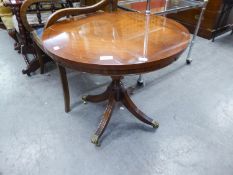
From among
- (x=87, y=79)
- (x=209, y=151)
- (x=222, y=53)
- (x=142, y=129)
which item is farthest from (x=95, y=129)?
(x=222, y=53)

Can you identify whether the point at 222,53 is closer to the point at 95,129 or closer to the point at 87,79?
the point at 87,79

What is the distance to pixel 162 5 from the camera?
1897mm

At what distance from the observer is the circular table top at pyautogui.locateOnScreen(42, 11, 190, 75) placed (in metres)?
0.79

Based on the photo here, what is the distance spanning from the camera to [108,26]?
114 cm

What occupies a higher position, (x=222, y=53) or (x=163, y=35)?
(x=163, y=35)

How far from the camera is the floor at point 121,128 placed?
115 centimetres

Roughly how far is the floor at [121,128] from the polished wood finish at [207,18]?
89 cm

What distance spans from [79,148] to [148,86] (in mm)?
881

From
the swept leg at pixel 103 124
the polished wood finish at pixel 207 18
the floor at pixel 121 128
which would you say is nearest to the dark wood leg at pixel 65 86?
the floor at pixel 121 128

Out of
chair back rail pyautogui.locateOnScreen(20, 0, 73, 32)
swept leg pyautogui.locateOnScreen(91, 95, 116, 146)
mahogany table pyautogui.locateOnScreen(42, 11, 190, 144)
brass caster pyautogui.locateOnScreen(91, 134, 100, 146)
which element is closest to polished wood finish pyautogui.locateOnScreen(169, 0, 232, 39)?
mahogany table pyautogui.locateOnScreen(42, 11, 190, 144)

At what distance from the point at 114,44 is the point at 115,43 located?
0.04 feet

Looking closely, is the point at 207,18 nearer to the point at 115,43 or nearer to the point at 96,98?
the point at 96,98

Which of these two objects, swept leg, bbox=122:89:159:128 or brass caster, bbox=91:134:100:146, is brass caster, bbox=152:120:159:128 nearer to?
swept leg, bbox=122:89:159:128

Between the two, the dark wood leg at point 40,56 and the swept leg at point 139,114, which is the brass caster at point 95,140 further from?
the dark wood leg at point 40,56
